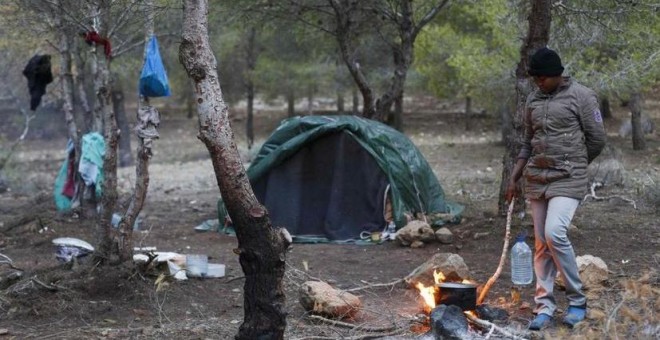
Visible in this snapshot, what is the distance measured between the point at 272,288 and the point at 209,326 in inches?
45.2

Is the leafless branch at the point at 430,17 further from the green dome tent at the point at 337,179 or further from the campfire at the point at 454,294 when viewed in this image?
the campfire at the point at 454,294

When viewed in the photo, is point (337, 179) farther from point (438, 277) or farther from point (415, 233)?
point (438, 277)

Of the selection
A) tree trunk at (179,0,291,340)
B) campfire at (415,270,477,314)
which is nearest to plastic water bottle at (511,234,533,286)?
campfire at (415,270,477,314)

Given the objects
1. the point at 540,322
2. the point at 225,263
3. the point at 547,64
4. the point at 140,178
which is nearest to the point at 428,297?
the point at 540,322

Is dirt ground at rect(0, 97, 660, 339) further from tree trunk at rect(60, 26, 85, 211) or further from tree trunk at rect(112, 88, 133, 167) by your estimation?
tree trunk at rect(112, 88, 133, 167)

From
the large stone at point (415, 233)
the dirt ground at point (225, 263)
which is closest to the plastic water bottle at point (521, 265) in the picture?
the dirt ground at point (225, 263)

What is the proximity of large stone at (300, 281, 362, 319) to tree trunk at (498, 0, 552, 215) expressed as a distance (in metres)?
3.25

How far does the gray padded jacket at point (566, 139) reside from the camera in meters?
5.43

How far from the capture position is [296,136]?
10.4m

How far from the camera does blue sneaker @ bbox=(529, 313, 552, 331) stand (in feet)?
17.9

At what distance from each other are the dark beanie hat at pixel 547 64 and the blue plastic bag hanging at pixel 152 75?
11.0 feet

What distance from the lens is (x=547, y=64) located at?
5375mm

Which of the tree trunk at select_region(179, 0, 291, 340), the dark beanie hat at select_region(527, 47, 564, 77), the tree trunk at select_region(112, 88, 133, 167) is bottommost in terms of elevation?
the tree trunk at select_region(112, 88, 133, 167)

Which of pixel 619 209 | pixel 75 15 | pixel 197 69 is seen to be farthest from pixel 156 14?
pixel 619 209
